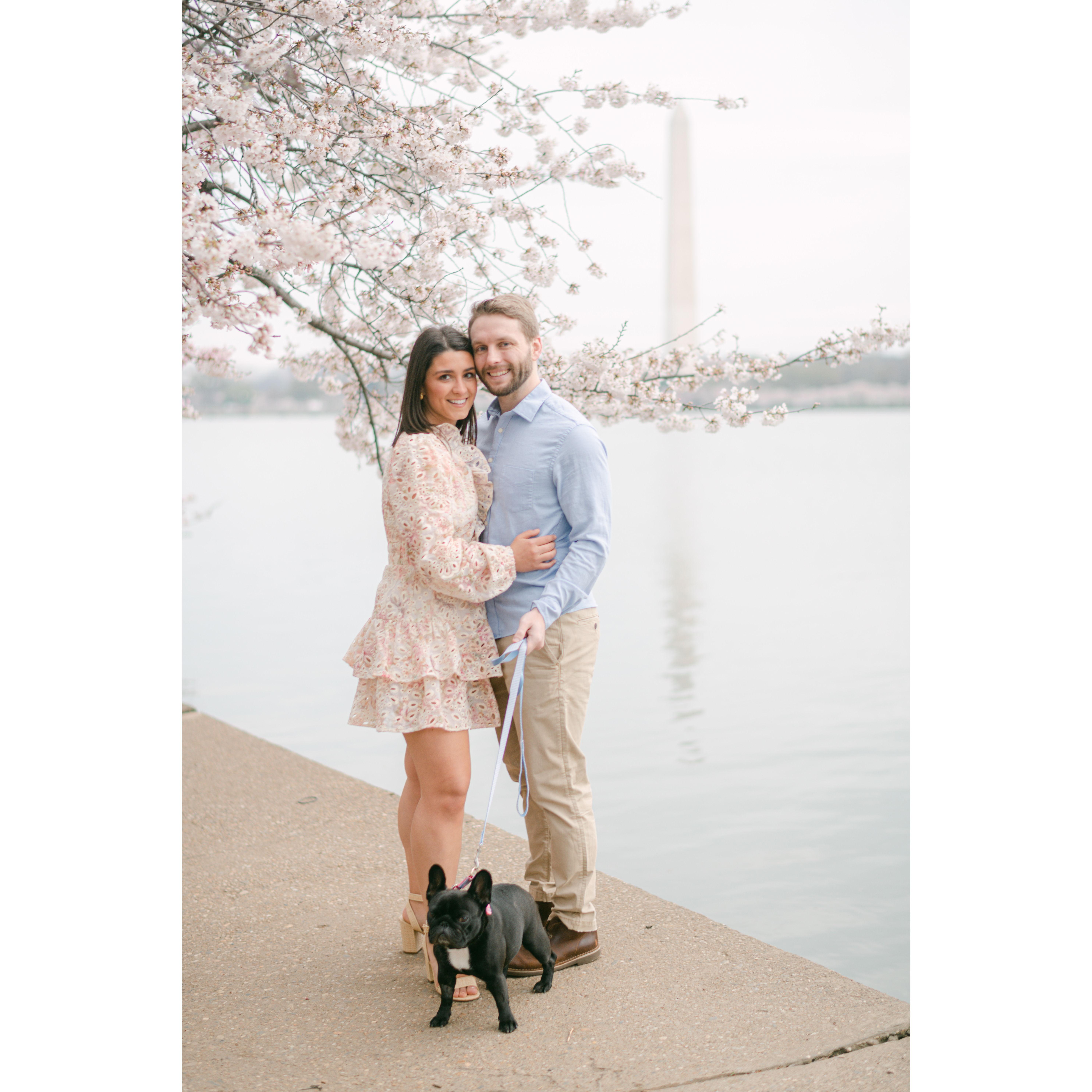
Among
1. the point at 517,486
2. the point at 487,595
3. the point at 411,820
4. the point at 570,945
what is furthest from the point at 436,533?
the point at 570,945

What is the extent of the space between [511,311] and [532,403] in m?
0.26

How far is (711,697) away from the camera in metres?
→ 9.73

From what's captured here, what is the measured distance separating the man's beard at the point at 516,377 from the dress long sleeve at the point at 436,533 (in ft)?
0.78

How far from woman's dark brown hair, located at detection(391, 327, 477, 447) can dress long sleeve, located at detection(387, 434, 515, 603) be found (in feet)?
0.23

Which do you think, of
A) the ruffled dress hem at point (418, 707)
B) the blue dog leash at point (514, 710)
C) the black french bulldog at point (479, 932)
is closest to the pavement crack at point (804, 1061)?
the black french bulldog at point (479, 932)

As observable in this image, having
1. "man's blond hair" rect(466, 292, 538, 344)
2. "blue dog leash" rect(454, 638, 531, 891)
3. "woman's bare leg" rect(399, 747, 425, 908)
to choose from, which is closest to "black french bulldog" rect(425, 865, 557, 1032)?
"blue dog leash" rect(454, 638, 531, 891)

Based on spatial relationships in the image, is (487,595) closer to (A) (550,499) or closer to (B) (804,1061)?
(A) (550,499)

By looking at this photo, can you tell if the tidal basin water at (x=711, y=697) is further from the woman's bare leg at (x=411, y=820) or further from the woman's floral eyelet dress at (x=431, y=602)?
the woman's floral eyelet dress at (x=431, y=602)

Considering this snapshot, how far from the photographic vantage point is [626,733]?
8.58 m

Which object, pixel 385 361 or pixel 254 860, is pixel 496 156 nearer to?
pixel 385 361

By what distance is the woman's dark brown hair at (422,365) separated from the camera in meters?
2.94

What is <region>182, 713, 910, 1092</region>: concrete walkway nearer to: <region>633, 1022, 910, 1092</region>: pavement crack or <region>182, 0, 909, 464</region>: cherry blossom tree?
<region>633, 1022, 910, 1092</region>: pavement crack
